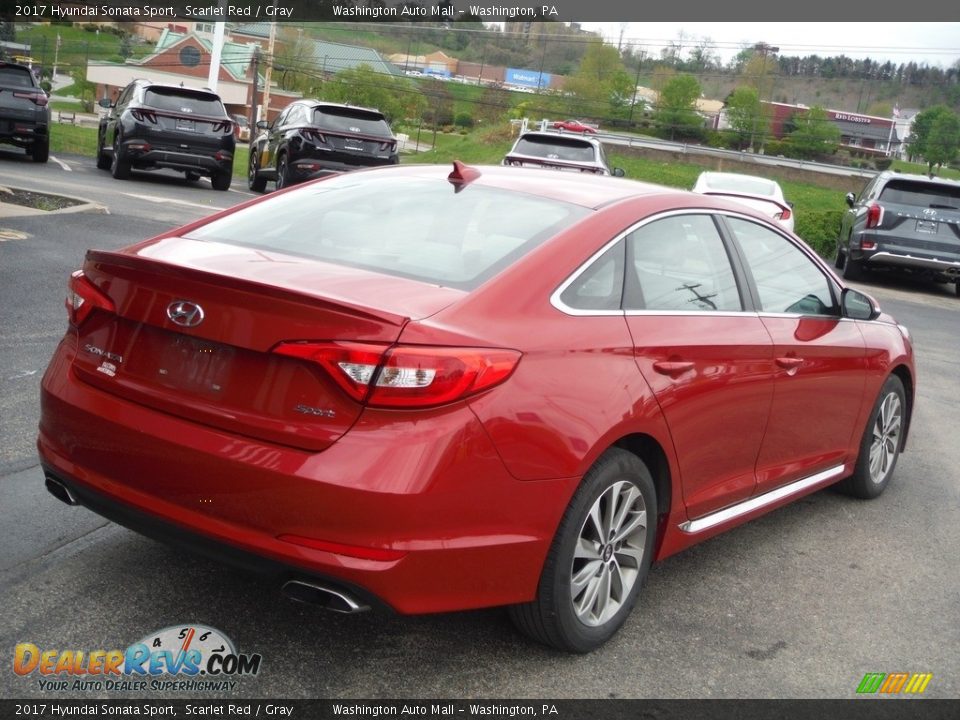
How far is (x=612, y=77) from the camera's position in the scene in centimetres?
8475

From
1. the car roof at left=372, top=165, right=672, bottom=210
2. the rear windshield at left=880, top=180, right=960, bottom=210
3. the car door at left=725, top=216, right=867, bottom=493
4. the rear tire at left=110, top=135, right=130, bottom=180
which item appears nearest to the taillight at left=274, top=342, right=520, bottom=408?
the car roof at left=372, top=165, right=672, bottom=210

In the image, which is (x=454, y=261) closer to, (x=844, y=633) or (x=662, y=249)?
(x=662, y=249)

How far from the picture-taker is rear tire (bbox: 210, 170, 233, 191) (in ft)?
70.3

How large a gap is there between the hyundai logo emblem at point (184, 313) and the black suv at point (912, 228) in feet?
52.2

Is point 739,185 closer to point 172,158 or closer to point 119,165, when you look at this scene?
point 172,158

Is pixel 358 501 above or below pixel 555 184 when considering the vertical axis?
below

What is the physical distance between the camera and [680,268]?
14.6 feet

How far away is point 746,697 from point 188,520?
1.78m

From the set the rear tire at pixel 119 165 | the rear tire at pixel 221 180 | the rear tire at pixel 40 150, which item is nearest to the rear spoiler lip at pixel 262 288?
the rear tire at pixel 119 165

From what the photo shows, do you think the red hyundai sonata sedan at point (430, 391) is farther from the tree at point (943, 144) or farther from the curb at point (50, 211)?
the tree at point (943, 144)

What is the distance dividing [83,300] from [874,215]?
15.9 m

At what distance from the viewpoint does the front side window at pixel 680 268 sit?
418 centimetres

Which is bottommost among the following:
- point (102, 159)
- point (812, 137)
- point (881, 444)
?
point (102, 159)

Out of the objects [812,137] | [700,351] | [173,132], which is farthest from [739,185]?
[812,137]
